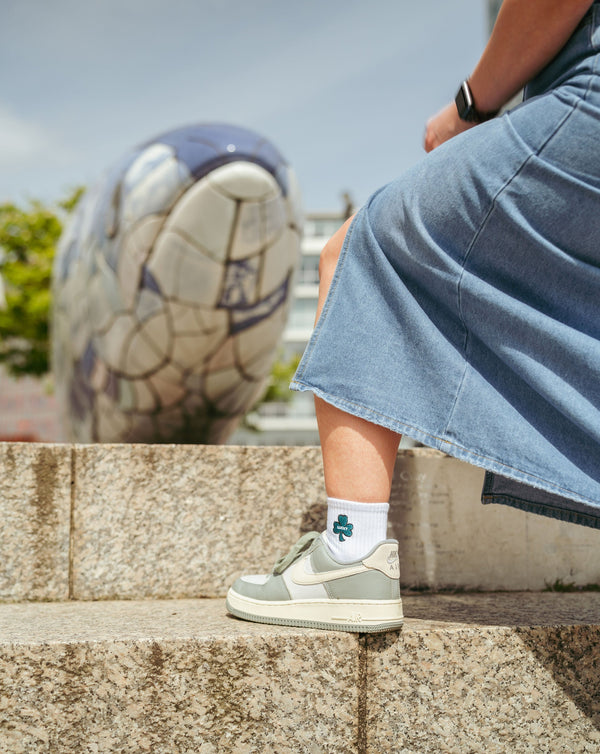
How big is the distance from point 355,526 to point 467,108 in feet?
3.21

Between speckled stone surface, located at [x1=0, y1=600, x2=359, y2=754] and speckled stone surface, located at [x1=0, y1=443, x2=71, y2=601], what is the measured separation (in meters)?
0.47

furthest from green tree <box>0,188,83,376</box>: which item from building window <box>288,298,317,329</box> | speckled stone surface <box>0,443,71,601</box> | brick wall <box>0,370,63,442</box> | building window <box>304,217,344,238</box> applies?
building window <box>304,217,344,238</box>

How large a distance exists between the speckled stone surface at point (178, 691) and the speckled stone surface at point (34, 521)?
1.56 ft

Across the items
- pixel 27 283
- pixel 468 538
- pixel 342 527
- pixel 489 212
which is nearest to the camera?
pixel 489 212

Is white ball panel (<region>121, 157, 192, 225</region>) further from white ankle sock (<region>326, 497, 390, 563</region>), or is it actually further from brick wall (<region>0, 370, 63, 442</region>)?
brick wall (<region>0, 370, 63, 442</region>)

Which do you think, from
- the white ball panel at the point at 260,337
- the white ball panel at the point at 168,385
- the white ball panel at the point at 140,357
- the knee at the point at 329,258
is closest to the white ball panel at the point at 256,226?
the white ball panel at the point at 260,337

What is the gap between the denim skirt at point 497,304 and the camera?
4.58 ft

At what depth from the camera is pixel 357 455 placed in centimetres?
152

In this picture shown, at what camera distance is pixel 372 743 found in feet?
4.87

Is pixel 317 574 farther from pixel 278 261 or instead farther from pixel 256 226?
pixel 278 261

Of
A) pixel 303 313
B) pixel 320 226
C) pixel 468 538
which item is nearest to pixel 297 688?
pixel 468 538

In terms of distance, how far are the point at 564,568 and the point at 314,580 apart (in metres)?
1.03

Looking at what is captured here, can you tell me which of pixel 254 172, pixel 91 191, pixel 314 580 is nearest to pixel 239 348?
pixel 254 172

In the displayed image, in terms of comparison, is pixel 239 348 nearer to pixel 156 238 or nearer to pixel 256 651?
pixel 156 238
